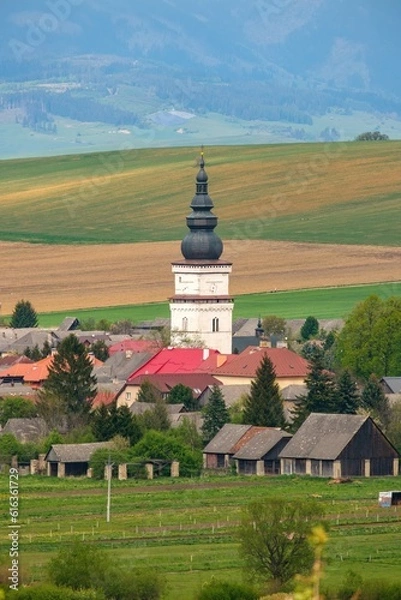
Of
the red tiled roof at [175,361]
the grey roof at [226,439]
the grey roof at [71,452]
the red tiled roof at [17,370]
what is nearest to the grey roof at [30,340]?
the red tiled roof at [17,370]

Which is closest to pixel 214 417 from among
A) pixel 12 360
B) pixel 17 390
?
pixel 17 390

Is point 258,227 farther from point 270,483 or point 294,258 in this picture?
point 270,483

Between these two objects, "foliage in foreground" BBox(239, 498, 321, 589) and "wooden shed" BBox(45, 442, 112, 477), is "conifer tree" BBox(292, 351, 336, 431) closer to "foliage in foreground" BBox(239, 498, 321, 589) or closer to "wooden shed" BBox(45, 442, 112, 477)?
"wooden shed" BBox(45, 442, 112, 477)

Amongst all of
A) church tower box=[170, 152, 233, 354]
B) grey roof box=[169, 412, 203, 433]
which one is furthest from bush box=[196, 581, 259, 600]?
church tower box=[170, 152, 233, 354]

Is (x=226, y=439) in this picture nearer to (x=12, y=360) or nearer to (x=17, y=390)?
(x=17, y=390)

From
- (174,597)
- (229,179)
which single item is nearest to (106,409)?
(174,597)

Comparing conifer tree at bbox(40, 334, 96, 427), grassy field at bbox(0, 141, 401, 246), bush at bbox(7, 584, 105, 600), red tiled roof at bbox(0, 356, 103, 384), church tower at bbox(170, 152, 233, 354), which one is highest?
grassy field at bbox(0, 141, 401, 246)

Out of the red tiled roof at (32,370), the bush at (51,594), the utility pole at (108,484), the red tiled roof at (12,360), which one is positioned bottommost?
the bush at (51,594)

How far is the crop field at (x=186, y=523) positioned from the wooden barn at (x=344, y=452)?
1673 mm

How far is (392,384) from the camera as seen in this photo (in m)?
95.9

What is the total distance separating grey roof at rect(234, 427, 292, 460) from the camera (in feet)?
257

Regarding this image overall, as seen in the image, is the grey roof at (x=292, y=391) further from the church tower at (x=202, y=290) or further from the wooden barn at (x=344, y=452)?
the church tower at (x=202, y=290)

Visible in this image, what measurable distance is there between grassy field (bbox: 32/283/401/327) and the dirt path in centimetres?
194

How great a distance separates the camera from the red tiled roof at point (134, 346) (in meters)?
112
